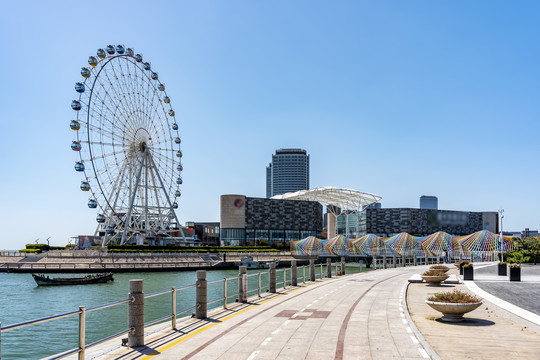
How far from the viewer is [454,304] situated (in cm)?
1611

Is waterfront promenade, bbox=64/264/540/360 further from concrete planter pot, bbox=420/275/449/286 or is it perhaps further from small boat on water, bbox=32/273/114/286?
small boat on water, bbox=32/273/114/286

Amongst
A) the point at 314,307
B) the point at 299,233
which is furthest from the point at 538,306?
the point at 299,233

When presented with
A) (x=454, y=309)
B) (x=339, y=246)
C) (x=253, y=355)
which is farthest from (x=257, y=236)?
(x=253, y=355)

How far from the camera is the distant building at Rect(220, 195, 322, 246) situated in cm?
17212

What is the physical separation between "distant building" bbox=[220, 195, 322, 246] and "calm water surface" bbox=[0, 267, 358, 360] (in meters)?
100

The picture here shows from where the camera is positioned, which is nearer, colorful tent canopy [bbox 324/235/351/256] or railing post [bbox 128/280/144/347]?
railing post [bbox 128/280/144/347]

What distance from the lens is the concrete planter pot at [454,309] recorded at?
16062mm

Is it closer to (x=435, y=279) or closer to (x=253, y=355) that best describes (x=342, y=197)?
(x=435, y=279)

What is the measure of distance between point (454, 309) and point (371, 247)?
287 ft

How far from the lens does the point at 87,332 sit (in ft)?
91.5

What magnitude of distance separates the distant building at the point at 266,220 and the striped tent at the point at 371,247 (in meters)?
60.5

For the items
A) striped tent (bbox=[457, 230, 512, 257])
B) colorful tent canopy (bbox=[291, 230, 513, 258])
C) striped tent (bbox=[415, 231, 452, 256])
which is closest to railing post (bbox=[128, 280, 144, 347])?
colorful tent canopy (bbox=[291, 230, 513, 258])

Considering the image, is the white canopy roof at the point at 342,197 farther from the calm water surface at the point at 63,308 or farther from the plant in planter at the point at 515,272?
the plant in planter at the point at 515,272

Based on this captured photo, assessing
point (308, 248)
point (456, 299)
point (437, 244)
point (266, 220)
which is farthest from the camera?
point (266, 220)
